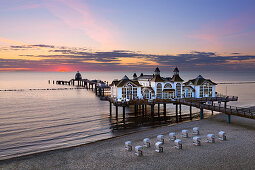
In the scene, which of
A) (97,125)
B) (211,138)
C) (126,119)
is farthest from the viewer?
(126,119)

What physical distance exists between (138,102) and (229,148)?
21.0 meters

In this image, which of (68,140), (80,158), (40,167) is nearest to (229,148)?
(80,158)

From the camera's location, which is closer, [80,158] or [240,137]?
[80,158]

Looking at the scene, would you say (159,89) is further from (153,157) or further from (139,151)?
(153,157)

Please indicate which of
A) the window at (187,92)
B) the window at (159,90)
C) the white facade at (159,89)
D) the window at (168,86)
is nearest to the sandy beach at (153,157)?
the white facade at (159,89)

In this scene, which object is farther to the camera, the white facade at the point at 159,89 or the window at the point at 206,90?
the window at the point at 206,90

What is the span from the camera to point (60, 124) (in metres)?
33.3

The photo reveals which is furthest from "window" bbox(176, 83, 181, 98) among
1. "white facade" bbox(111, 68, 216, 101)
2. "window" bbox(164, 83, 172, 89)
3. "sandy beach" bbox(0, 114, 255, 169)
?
"sandy beach" bbox(0, 114, 255, 169)

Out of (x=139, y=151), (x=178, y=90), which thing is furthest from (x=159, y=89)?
(x=139, y=151)

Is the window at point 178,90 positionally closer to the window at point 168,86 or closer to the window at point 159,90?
the window at point 168,86

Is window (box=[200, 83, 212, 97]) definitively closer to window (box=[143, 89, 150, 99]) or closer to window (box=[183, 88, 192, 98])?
window (box=[183, 88, 192, 98])

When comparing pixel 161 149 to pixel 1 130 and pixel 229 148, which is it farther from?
pixel 1 130

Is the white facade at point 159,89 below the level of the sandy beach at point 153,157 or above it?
above

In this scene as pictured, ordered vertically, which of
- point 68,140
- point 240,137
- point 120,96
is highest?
point 120,96
